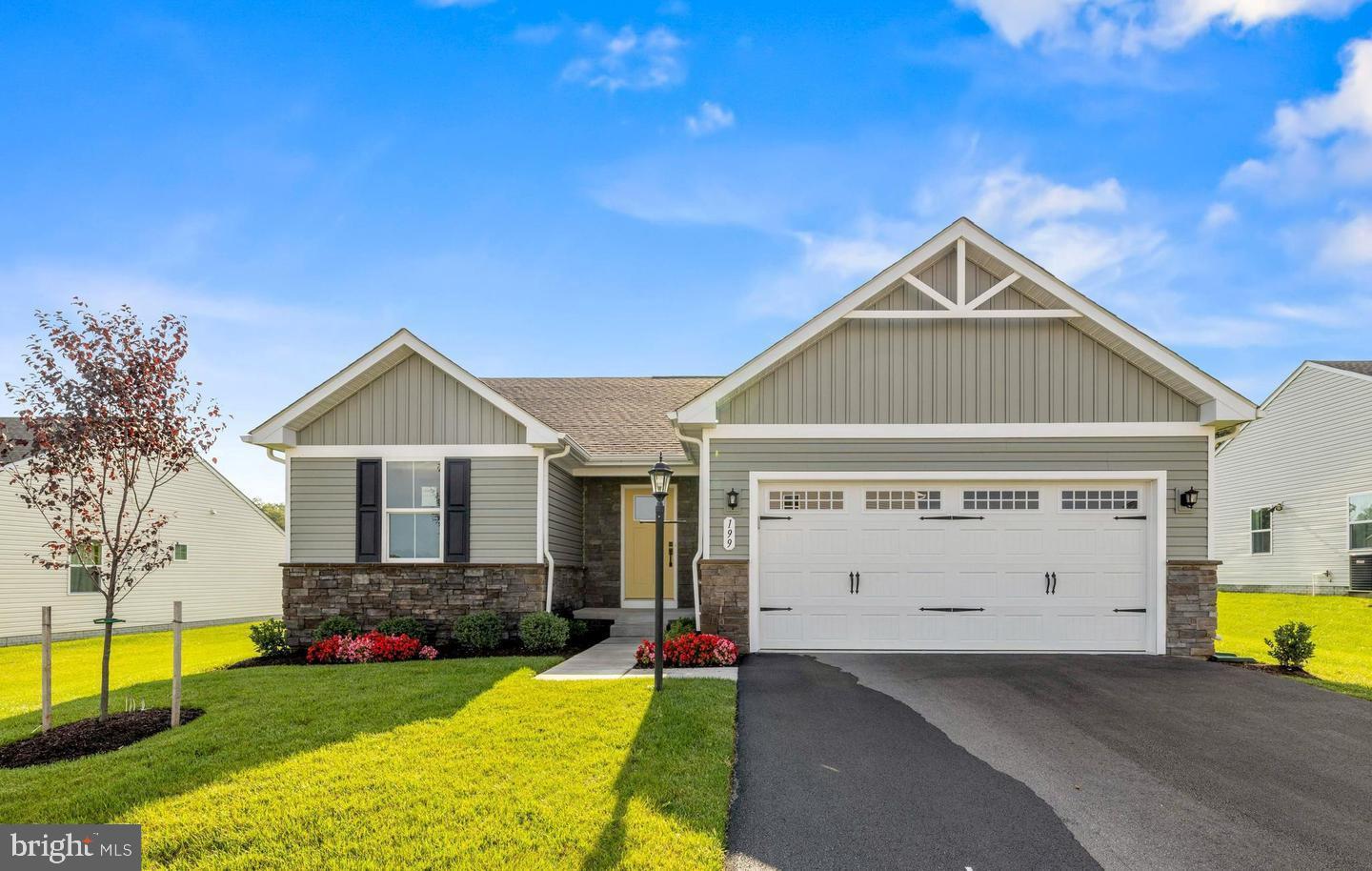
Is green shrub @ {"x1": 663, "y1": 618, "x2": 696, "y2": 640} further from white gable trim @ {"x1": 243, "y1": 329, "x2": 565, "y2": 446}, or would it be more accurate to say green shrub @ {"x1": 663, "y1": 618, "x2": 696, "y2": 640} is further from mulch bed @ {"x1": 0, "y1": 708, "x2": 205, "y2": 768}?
mulch bed @ {"x1": 0, "y1": 708, "x2": 205, "y2": 768}

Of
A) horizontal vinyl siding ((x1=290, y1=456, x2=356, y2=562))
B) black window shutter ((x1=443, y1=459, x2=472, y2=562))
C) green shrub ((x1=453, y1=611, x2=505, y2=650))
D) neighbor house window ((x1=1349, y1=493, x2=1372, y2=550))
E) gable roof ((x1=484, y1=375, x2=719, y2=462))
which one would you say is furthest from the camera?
neighbor house window ((x1=1349, y1=493, x2=1372, y2=550))

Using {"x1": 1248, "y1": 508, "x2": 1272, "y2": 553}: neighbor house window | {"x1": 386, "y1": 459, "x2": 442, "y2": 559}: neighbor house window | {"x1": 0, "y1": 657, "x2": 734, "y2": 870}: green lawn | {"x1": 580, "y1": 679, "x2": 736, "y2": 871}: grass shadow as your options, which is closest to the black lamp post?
{"x1": 0, "y1": 657, "x2": 734, "y2": 870}: green lawn

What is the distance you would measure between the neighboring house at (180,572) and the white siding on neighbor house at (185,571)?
0.8 inches

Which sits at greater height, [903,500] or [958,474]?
[958,474]

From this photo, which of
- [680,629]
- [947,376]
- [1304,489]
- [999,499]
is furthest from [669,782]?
[1304,489]

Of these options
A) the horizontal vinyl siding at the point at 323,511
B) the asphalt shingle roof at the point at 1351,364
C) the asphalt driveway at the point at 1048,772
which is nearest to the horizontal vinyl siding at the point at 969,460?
the asphalt driveway at the point at 1048,772

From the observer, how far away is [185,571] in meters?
21.2

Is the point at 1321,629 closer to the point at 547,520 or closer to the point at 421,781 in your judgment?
the point at 547,520

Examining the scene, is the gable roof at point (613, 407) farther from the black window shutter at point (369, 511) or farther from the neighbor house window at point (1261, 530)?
the neighbor house window at point (1261, 530)

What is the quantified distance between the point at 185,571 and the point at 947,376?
20510 millimetres

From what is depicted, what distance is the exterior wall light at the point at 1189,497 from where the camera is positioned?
33.8ft

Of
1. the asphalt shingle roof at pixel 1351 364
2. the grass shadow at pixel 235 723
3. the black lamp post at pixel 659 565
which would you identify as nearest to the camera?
the grass shadow at pixel 235 723

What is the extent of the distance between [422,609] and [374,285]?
5.42 meters

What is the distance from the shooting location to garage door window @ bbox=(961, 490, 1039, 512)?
10680mm
